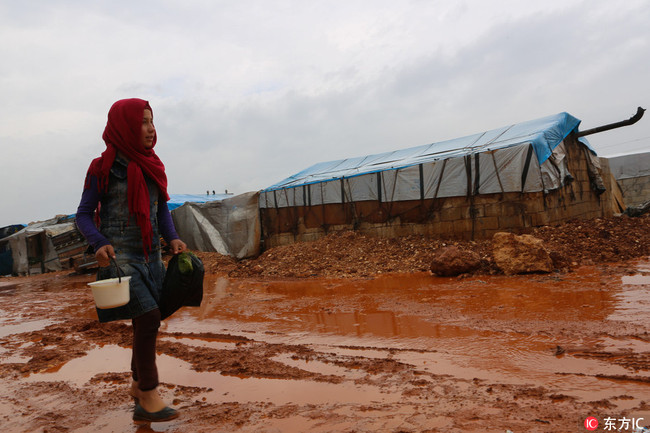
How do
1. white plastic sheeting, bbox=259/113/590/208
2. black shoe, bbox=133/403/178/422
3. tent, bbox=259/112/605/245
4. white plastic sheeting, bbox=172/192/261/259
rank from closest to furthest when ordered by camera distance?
black shoe, bbox=133/403/178/422 → white plastic sheeting, bbox=259/113/590/208 → tent, bbox=259/112/605/245 → white plastic sheeting, bbox=172/192/261/259

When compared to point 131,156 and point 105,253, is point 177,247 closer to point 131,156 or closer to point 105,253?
point 105,253

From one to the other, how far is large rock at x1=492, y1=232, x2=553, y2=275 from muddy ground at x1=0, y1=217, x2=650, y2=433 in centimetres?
22

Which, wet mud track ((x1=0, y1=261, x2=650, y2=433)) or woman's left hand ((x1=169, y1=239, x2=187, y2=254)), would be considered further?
woman's left hand ((x1=169, y1=239, x2=187, y2=254))

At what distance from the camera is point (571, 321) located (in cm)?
394

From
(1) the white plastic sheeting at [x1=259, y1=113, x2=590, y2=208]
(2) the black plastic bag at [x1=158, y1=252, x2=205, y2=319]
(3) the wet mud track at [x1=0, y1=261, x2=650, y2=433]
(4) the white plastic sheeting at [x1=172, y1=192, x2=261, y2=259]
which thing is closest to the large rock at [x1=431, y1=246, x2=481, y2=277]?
(3) the wet mud track at [x1=0, y1=261, x2=650, y2=433]

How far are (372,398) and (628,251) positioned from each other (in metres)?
7.41

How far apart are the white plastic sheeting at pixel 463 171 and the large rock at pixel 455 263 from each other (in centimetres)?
277

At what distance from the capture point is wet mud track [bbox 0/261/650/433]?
2262 mm

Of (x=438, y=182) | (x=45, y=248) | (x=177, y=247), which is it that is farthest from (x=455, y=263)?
(x=45, y=248)

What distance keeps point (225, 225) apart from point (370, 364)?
1178cm

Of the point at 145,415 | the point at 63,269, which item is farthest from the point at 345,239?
the point at 63,269

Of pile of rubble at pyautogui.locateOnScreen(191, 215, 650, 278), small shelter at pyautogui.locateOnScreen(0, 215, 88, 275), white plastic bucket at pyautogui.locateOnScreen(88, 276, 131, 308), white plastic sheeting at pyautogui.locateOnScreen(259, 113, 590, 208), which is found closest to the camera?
white plastic bucket at pyautogui.locateOnScreen(88, 276, 131, 308)

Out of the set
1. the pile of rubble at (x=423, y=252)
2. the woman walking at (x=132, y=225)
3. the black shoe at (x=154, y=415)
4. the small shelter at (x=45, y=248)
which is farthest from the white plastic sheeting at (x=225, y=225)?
the black shoe at (x=154, y=415)

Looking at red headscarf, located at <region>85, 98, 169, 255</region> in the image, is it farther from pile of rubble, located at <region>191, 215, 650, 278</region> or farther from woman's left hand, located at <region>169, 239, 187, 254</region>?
pile of rubble, located at <region>191, 215, 650, 278</region>
